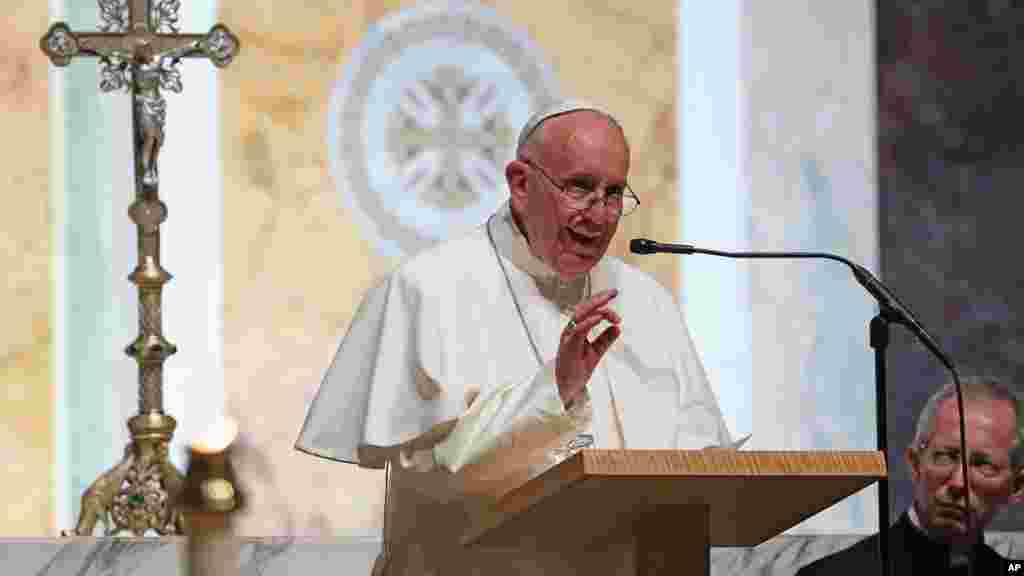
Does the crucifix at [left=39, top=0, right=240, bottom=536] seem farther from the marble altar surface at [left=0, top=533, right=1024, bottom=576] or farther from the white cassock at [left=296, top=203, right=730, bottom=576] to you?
the white cassock at [left=296, top=203, right=730, bottom=576]

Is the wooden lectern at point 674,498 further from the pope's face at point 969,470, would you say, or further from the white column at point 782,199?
the white column at point 782,199

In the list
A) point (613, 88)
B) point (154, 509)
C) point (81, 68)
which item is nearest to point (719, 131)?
point (613, 88)

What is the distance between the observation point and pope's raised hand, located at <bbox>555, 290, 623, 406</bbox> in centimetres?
449

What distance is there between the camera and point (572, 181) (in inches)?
213

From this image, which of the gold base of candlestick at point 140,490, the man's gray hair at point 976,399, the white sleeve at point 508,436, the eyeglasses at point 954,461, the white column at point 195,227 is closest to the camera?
the white sleeve at point 508,436

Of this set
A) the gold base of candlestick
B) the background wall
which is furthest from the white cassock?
the background wall

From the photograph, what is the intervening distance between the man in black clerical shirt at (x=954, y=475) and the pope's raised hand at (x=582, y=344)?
46.5 inches

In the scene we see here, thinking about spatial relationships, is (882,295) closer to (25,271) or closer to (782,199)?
(782,199)

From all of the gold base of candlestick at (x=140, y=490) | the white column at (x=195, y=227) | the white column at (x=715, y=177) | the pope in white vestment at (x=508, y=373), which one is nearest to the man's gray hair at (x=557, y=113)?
the pope in white vestment at (x=508, y=373)

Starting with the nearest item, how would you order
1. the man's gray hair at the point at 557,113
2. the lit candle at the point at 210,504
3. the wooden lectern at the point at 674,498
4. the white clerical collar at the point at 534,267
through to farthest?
the lit candle at the point at 210,504 < the wooden lectern at the point at 674,498 < the man's gray hair at the point at 557,113 < the white clerical collar at the point at 534,267

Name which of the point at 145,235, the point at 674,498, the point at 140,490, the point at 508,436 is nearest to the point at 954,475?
the point at 508,436

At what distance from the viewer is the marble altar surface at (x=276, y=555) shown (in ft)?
19.3

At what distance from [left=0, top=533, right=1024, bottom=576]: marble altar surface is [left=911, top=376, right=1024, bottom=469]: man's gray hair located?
39 cm

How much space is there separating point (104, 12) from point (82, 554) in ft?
8.24
